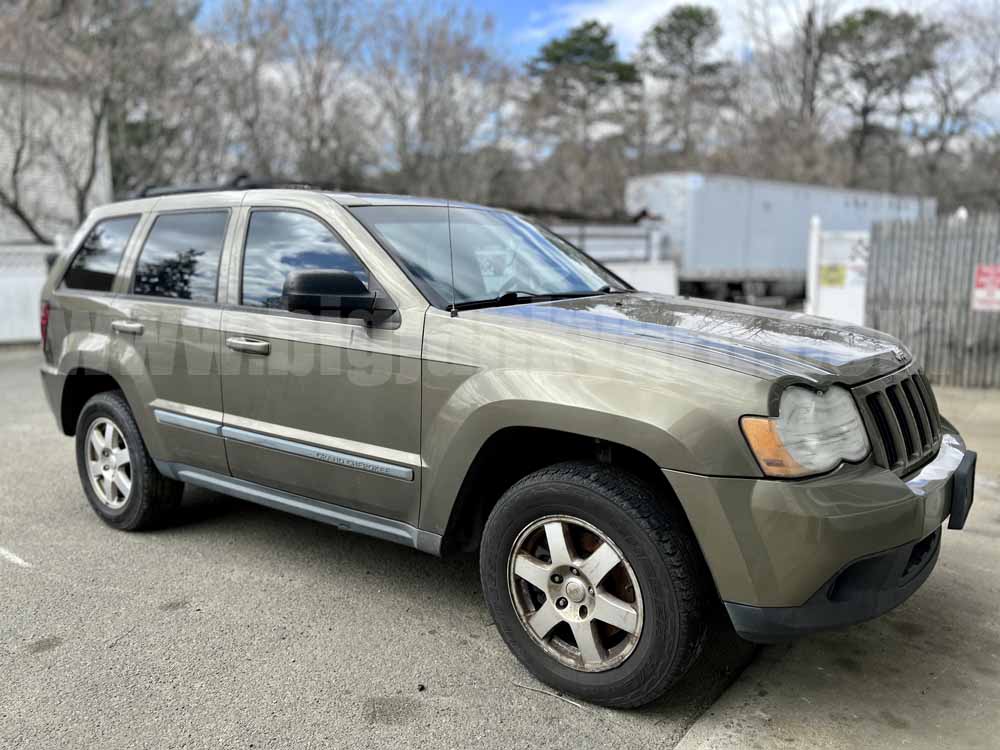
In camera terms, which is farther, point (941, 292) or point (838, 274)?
point (838, 274)

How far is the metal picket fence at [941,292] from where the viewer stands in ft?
28.4

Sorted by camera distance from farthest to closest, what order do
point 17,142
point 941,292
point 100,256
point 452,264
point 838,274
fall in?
point 17,142 → point 838,274 → point 941,292 → point 100,256 → point 452,264

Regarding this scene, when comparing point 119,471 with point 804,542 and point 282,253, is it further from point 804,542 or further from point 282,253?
point 804,542

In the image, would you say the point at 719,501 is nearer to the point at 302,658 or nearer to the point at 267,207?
the point at 302,658

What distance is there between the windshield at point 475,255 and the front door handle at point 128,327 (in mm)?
1470

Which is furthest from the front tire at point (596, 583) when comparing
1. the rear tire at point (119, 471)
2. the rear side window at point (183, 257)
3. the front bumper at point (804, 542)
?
the rear tire at point (119, 471)

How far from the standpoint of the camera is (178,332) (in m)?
4.12

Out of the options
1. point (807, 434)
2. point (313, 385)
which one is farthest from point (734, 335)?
point (313, 385)

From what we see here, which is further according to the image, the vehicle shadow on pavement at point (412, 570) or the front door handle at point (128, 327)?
the front door handle at point (128, 327)

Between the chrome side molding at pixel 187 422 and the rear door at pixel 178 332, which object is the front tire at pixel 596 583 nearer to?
the chrome side molding at pixel 187 422

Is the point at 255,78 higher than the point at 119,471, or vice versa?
the point at 255,78

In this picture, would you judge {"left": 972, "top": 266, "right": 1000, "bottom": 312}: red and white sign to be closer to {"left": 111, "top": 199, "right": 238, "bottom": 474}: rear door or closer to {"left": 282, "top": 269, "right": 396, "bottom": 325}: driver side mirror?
{"left": 282, "top": 269, "right": 396, "bottom": 325}: driver side mirror

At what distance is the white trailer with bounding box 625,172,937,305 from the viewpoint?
20.1m

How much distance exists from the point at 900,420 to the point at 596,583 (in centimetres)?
122
